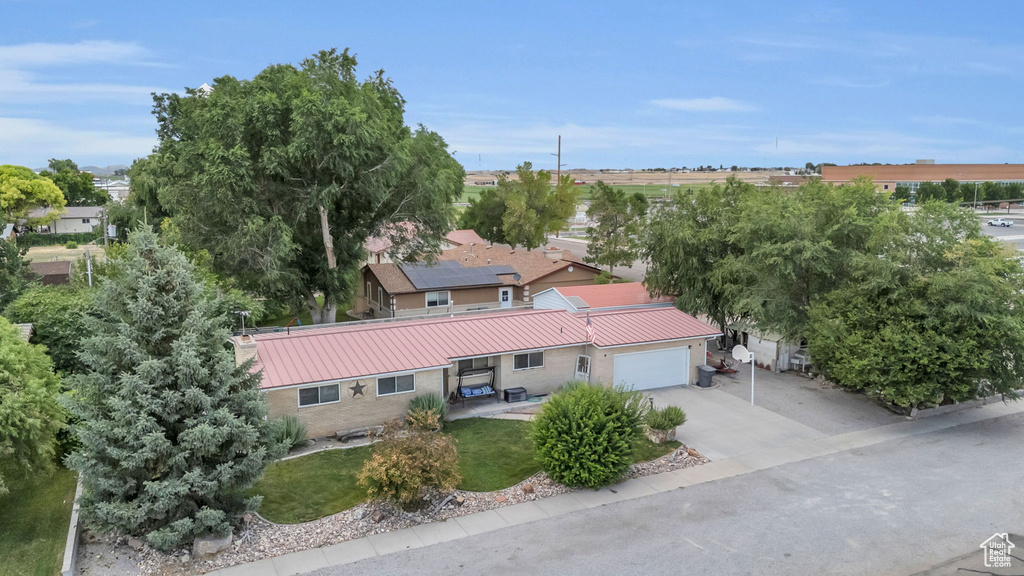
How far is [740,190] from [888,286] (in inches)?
476

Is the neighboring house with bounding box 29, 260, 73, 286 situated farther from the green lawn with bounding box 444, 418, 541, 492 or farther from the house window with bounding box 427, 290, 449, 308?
the green lawn with bounding box 444, 418, 541, 492

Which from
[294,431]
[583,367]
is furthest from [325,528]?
[583,367]

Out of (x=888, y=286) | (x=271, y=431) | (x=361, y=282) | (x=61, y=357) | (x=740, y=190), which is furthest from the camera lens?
(x=361, y=282)

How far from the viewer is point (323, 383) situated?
2014 centimetres

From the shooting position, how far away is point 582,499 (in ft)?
55.3

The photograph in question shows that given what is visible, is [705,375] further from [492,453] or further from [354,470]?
[354,470]

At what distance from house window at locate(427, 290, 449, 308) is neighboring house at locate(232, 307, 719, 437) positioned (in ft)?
43.2

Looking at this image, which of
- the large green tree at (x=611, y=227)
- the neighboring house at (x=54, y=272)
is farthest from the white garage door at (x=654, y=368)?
the neighboring house at (x=54, y=272)

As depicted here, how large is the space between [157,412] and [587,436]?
9701 mm

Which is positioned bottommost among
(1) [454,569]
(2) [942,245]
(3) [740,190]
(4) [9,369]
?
(1) [454,569]

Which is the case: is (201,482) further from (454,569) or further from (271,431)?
(454,569)

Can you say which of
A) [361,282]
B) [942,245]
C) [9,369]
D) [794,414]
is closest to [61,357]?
[9,369]

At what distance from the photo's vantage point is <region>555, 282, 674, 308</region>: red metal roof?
112 feet

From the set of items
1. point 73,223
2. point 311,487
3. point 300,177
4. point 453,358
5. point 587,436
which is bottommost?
point 311,487
